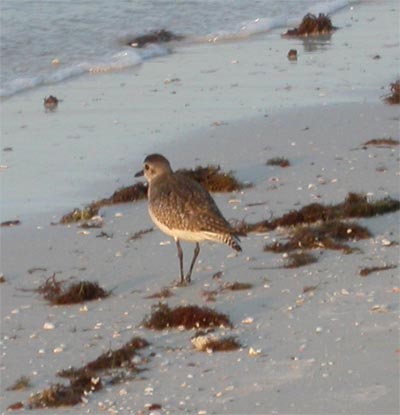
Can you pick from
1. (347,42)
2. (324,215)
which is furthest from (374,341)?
(347,42)

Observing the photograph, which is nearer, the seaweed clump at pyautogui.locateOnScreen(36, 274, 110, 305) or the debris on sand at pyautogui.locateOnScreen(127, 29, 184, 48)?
the seaweed clump at pyautogui.locateOnScreen(36, 274, 110, 305)

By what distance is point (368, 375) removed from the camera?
5.83 metres

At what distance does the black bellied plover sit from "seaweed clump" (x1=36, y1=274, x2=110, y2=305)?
0.51 m

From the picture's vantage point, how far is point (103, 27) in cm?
1781

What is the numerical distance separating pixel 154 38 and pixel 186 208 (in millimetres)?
9759

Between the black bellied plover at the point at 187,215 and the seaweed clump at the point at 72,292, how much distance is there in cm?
51

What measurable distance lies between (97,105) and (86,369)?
682cm

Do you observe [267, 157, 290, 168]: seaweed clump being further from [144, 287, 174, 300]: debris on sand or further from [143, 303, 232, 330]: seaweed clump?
[143, 303, 232, 330]: seaweed clump

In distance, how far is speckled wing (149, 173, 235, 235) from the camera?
7559 mm

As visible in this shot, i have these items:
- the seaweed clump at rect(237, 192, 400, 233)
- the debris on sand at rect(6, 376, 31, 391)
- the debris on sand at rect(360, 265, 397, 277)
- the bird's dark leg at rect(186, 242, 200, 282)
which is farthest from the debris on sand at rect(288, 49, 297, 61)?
the debris on sand at rect(6, 376, 31, 391)

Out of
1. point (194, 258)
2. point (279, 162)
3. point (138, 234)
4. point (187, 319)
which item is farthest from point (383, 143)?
point (187, 319)

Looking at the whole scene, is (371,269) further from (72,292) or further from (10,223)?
(10,223)

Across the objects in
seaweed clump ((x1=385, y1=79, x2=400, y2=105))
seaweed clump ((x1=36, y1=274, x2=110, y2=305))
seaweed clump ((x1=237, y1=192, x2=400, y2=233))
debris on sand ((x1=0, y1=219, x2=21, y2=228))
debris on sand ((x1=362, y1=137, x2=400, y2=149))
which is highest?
seaweed clump ((x1=385, y1=79, x2=400, y2=105))

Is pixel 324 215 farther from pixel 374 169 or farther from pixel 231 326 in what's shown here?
pixel 231 326
